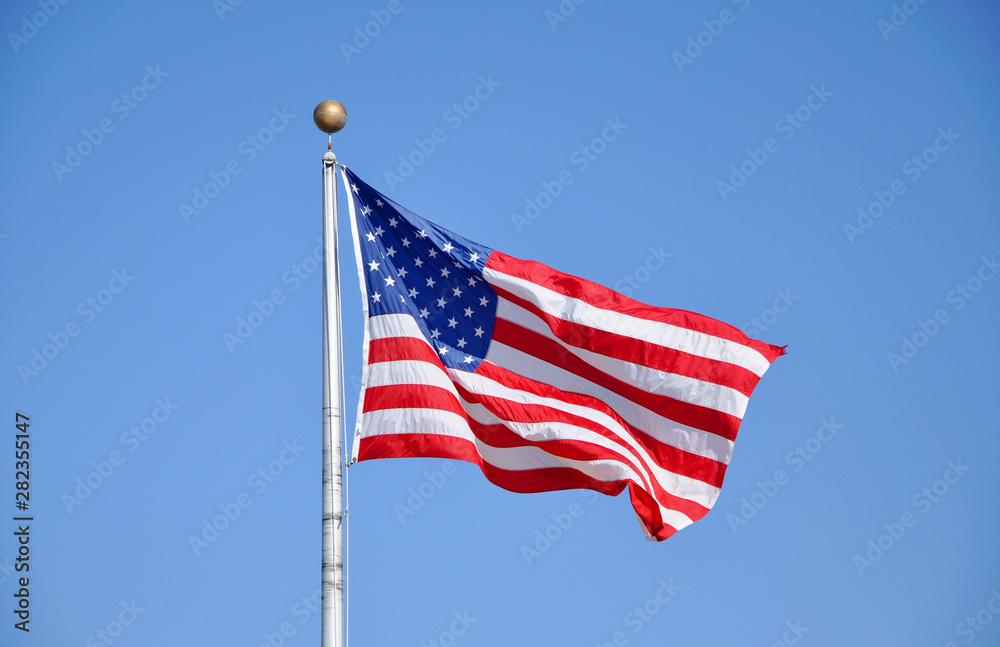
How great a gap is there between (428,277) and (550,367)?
2577 millimetres

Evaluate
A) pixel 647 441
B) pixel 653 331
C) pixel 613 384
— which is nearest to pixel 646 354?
pixel 653 331

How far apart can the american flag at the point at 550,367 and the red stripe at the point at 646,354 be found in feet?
0.05

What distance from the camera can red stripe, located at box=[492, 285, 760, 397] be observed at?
60.6 ft

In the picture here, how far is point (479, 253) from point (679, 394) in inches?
159

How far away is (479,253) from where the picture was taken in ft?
59.6

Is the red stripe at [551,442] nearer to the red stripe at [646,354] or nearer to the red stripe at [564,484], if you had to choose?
the red stripe at [564,484]

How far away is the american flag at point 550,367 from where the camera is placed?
17.2 metres

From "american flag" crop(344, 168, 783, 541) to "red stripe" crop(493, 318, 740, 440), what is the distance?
2 cm

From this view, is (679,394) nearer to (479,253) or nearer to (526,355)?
(526,355)

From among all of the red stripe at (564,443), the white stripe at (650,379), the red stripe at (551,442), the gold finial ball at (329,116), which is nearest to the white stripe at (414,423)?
the red stripe at (551,442)

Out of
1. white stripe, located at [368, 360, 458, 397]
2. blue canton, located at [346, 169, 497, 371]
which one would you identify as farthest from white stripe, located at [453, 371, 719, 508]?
white stripe, located at [368, 360, 458, 397]

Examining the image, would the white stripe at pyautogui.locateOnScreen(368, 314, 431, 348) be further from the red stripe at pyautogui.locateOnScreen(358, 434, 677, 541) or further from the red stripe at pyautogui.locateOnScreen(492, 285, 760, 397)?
the red stripe at pyautogui.locateOnScreen(492, 285, 760, 397)

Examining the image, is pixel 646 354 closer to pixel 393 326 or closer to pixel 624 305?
pixel 624 305

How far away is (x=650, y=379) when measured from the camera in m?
18.6
